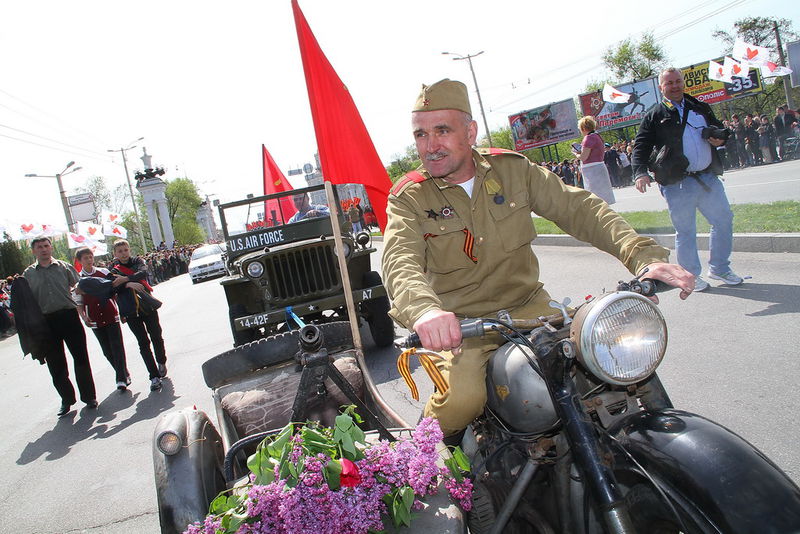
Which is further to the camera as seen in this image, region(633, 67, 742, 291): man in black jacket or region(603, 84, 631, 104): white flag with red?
region(603, 84, 631, 104): white flag with red

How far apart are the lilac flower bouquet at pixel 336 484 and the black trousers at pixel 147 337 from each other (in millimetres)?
6375

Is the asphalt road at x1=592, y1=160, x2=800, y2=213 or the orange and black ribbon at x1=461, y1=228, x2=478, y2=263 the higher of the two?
the orange and black ribbon at x1=461, y1=228, x2=478, y2=263

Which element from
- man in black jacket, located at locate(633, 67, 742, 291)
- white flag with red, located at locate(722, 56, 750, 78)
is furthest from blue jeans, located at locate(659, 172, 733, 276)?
white flag with red, located at locate(722, 56, 750, 78)

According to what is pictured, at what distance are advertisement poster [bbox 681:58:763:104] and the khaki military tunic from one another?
3261cm

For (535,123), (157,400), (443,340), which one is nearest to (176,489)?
(443,340)

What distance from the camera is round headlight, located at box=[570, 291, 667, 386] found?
1.71 meters

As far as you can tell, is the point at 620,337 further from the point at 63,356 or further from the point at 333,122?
the point at 63,356

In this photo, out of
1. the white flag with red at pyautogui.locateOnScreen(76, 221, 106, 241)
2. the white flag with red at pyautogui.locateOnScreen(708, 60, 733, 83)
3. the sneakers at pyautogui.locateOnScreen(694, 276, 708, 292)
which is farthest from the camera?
the white flag with red at pyautogui.locateOnScreen(76, 221, 106, 241)

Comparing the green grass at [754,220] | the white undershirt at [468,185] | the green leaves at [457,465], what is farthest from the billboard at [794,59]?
the green leaves at [457,465]

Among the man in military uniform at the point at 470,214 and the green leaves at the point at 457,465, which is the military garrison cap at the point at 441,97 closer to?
the man in military uniform at the point at 470,214

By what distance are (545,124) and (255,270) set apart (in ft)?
124

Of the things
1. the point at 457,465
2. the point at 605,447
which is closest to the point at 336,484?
the point at 457,465

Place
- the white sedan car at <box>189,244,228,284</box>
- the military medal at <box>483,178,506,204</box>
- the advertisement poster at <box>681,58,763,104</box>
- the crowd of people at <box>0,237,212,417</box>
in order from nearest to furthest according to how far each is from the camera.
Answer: the military medal at <box>483,178,506,204</box> → the crowd of people at <box>0,237,212,417</box> → the white sedan car at <box>189,244,228,284</box> → the advertisement poster at <box>681,58,763,104</box>

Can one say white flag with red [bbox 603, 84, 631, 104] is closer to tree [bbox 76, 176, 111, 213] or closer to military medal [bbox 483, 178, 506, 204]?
military medal [bbox 483, 178, 506, 204]
